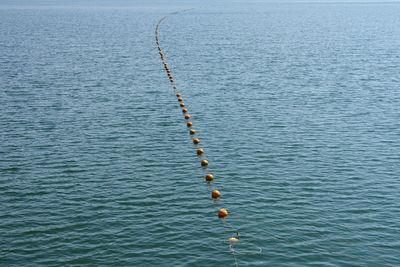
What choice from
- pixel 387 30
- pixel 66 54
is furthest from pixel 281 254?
pixel 387 30

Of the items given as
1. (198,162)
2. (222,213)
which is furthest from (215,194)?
(198,162)

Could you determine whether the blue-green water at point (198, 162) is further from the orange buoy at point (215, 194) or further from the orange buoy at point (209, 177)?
the orange buoy at point (215, 194)

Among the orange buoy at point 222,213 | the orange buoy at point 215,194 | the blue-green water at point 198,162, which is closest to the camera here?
the blue-green water at point 198,162

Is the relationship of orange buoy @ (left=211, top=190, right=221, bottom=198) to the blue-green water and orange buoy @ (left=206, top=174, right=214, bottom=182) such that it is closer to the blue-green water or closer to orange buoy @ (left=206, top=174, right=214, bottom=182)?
the blue-green water

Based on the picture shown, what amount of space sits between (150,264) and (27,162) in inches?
630

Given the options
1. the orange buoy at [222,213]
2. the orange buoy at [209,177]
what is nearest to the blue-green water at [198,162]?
the orange buoy at [209,177]

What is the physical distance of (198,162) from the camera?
35.6 m

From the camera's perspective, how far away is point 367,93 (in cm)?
5400

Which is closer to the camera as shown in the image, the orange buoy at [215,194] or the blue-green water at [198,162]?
the blue-green water at [198,162]

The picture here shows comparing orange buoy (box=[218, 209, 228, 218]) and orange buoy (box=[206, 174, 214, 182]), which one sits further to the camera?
orange buoy (box=[206, 174, 214, 182])

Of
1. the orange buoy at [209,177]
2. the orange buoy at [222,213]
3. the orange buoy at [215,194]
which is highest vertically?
the orange buoy at [209,177]

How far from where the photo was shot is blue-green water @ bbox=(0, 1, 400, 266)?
80.4 ft

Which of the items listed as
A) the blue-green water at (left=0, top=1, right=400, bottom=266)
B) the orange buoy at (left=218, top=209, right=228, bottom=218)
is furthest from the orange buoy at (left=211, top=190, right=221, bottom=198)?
the orange buoy at (left=218, top=209, right=228, bottom=218)

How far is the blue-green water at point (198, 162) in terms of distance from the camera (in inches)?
965
